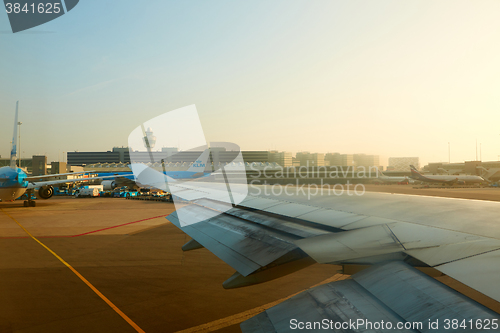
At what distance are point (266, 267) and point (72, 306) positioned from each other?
631cm

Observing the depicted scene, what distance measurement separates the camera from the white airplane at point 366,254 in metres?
1.81

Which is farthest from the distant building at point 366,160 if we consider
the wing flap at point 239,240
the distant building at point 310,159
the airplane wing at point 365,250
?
the wing flap at point 239,240

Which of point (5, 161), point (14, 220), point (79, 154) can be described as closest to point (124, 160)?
point (79, 154)

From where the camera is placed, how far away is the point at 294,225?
165 inches

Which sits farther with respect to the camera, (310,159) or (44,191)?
(310,159)

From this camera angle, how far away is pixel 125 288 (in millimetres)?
7898

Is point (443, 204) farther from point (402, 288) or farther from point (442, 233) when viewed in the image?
point (402, 288)

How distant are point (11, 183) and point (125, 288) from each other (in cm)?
2368

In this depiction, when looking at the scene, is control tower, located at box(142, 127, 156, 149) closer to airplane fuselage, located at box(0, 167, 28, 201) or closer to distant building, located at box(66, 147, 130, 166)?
airplane fuselage, located at box(0, 167, 28, 201)

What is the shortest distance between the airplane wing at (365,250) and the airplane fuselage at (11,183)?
2661cm

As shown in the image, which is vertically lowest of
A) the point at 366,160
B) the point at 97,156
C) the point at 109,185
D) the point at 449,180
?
the point at 449,180

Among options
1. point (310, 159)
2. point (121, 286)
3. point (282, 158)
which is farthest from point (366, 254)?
point (310, 159)

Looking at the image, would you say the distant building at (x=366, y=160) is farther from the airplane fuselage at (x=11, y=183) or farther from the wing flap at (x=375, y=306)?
the wing flap at (x=375, y=306)

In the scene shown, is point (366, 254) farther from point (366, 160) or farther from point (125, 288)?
point (366, 160)
